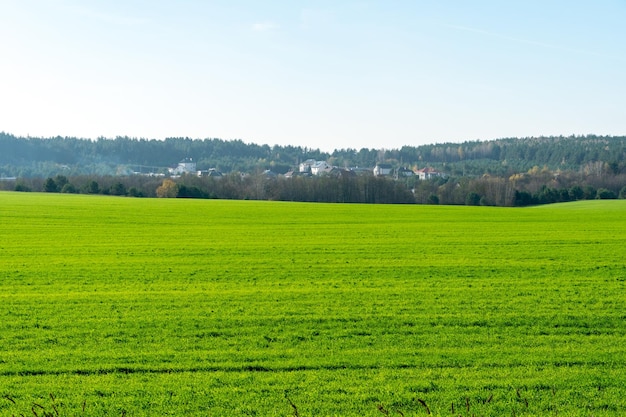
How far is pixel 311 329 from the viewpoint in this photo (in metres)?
14.8

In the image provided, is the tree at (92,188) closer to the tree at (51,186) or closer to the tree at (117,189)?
the tree at (117,189)

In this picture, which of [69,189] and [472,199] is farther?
[472,199]

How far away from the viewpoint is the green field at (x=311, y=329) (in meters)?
10.1

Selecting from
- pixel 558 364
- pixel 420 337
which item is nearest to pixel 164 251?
pixel 420 337

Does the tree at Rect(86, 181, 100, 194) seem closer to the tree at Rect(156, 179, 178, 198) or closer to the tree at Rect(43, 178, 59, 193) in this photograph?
the tree at Rect(43, 178, 59, 193)

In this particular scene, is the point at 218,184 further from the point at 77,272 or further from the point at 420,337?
the point at 420,337

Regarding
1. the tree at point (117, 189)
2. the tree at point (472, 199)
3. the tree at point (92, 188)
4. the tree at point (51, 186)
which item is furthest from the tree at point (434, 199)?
the tree at point (51, 186)

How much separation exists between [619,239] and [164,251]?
82.0 feet

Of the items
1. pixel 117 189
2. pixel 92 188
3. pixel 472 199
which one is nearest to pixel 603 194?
pixel 472 199

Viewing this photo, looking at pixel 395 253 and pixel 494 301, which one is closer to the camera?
pixel 494 301

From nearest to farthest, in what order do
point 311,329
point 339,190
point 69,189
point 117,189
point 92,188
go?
point 311,329 → point 92,188 → point 117,189 → point 69,189 → point 339,190

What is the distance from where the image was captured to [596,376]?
436 inches

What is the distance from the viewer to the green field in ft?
33.2

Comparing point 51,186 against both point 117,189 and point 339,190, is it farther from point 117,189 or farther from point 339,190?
point 339,190
